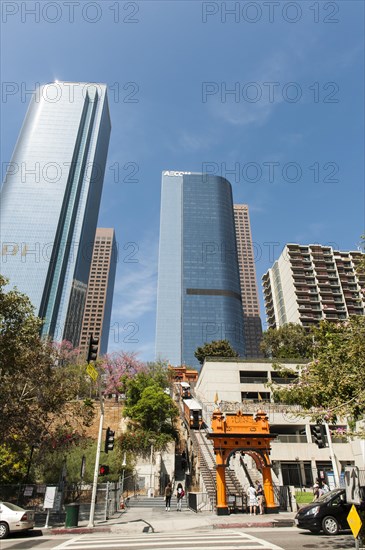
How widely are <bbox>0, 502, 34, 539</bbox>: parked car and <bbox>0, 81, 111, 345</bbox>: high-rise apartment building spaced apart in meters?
119

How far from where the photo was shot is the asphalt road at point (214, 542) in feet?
35.4

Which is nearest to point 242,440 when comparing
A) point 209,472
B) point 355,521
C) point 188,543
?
point 209,472

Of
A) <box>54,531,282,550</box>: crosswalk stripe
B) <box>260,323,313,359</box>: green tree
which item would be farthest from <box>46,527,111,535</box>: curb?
<box>260,323,313,359</box>: green tree

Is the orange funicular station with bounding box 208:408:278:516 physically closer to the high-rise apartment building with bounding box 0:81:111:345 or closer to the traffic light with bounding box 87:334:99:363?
the traffic light with bounding box 87:334:99:363

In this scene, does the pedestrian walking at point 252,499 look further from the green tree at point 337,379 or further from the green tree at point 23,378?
the green tree at point 23,378

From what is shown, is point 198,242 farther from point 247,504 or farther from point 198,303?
point 247,504

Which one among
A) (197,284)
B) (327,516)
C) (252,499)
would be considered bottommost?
(327,516)

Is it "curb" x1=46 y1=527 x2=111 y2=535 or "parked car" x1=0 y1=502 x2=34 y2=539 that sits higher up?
"parked car" x1=0 y1=502 x2=34 y2=539

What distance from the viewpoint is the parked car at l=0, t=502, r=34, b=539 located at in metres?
14.6

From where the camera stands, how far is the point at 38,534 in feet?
51.1

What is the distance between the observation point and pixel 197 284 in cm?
17838

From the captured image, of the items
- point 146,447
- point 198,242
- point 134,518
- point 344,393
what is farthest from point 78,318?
point 344,393

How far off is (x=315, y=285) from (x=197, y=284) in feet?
→ 269

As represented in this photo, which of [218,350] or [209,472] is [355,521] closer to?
[209,472]
